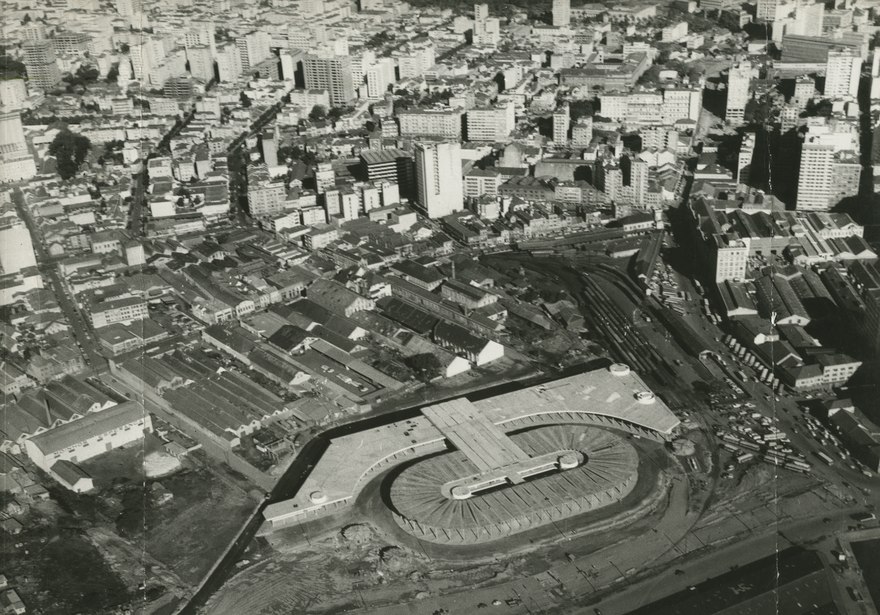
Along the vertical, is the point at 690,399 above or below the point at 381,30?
below

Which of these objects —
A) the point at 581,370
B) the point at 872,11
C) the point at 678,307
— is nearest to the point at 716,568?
the point at 581,370

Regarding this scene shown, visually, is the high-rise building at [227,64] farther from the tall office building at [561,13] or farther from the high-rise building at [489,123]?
the tall office building at [561,13]

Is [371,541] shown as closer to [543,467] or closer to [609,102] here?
[543,467]

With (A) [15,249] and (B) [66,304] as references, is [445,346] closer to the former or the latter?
(B) [66,304]

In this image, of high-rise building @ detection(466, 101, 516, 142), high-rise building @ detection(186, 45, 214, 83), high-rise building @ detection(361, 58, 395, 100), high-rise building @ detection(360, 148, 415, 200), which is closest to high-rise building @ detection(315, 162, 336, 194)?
high-rise building @ detection(360, 148, 415, 200)

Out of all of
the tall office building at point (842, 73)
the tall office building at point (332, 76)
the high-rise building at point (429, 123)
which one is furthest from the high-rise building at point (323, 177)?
the tall office building at point (842, 73)

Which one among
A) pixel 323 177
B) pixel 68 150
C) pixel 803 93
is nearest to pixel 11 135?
pixel 68 150
